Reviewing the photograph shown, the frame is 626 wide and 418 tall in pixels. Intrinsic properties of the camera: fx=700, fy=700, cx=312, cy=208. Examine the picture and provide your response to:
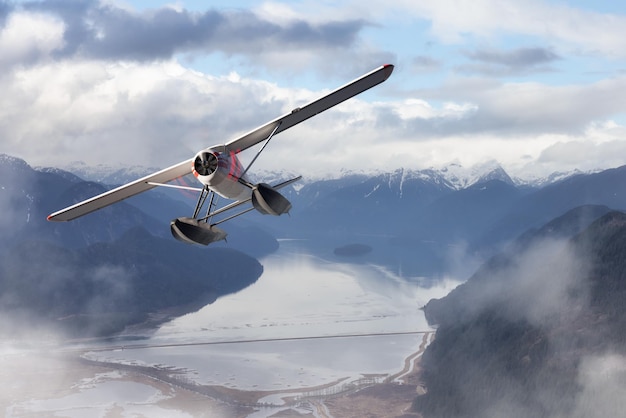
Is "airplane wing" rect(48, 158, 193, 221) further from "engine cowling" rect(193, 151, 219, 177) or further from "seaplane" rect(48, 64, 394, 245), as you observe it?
"engine cowling" rect(193, 151, 219, 177)

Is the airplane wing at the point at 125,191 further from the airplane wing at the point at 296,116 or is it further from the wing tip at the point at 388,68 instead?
the wing tip at the point at 388,68

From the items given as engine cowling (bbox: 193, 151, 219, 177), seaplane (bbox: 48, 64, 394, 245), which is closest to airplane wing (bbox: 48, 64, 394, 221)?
seaplane (bbox: 48, 64, 394, 245)

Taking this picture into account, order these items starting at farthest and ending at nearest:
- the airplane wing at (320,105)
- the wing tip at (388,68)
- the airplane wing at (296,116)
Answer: the wing tip at (388,68) < the airplane wing at (320,105) < the airplane wing at (296,116)

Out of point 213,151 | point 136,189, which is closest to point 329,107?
point 213,151

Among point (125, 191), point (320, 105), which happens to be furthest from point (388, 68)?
point (125, 191)

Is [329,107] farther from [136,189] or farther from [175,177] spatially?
[136,189]

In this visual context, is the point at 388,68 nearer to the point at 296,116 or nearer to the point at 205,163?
the point at 296,116

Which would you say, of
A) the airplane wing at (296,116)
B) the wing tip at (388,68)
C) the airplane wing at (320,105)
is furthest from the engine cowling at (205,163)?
the wing tip at (388,68)
